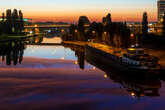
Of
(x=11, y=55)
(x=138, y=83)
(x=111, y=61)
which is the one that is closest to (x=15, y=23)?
(x=11, y=55)

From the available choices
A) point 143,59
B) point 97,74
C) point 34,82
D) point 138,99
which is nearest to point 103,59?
point 97,74

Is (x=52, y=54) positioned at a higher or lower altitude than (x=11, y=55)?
lower

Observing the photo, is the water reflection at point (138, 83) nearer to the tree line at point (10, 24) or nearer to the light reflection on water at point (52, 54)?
the light reflection on water at point (52, 54)

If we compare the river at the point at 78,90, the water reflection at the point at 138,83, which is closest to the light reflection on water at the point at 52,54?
the river at the point at 78,90

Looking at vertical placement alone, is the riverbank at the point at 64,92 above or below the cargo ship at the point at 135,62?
below

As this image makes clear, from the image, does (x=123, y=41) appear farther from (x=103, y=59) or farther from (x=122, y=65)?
(x=122, y=65)

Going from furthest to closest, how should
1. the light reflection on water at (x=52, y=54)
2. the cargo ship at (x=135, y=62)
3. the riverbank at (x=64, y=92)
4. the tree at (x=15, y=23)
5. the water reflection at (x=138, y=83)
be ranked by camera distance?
the tree at (x=15, y=23) < the light reflection on water at (x=52, y=54) < the cargo ship at (x=135, y=62) < the water reflection at (x=138, y=83) < the riverbank at (x=64, y=92)

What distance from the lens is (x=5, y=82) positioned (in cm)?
4462

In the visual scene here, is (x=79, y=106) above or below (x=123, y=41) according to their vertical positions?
below

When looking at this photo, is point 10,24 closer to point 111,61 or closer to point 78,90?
A: point 111,61

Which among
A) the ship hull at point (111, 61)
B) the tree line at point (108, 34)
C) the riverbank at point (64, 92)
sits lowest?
the riverbank at point (64, 92)

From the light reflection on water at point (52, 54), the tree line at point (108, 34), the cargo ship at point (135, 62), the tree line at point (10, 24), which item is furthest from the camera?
the tree line at point (10, 24)

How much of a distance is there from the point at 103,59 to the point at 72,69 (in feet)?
38.2

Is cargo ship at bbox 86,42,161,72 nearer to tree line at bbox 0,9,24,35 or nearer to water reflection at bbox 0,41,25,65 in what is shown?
water reflection at bbox 0,41,25,65
